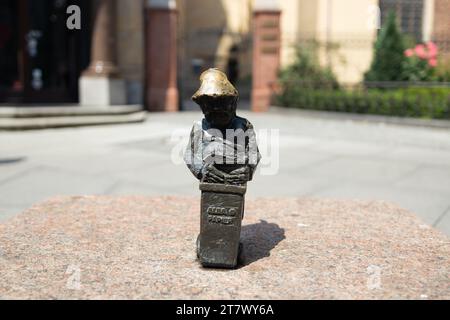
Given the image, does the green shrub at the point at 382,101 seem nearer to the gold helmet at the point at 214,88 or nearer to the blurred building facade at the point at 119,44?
the blurred building facade at the point at 119,44

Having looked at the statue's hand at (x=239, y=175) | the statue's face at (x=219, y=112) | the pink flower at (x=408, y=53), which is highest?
the pink flower at (x=408, y=53)

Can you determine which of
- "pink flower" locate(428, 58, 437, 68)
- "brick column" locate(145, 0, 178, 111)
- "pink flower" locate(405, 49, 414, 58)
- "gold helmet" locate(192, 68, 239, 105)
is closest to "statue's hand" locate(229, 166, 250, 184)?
"gold helmet" locate(192, 68, 239, 105)

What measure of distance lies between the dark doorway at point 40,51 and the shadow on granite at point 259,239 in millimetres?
10032

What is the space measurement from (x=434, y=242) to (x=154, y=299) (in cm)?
216

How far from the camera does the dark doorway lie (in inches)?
480

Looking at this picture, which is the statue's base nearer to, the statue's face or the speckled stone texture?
the speckled stone texture

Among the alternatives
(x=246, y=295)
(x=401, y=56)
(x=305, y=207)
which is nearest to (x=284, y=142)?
(x=305, y=207)

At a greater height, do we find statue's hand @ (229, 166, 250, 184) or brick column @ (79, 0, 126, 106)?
brick column @ (79, 0, 126, 106)

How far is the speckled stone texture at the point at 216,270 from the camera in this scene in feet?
8.77

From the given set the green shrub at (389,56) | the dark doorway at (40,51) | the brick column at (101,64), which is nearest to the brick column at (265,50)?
the green shrub at (389,56)

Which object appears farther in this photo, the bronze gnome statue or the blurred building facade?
the blurred building facade

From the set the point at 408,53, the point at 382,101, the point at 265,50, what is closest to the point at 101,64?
the point at 265,50

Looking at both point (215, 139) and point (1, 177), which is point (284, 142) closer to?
point (1, 177)

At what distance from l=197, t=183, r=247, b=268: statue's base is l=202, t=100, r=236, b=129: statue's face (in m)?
0.39
